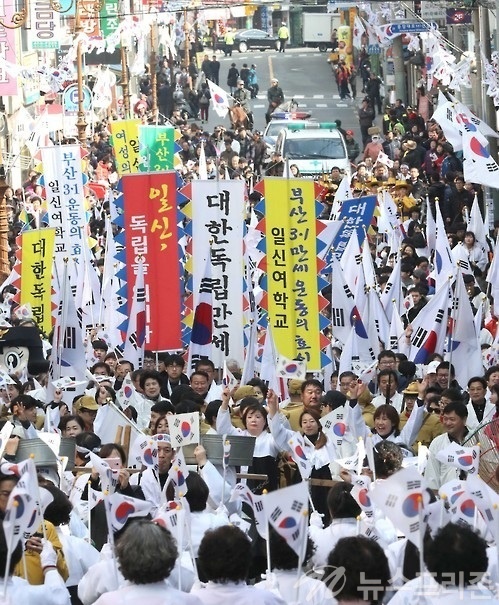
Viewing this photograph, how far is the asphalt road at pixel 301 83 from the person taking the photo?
172ft

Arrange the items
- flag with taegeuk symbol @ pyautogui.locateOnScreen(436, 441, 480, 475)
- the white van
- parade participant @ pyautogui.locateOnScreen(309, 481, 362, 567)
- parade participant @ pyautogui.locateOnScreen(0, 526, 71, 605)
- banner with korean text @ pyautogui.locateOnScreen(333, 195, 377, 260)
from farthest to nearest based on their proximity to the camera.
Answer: the white van, banner with korean text @ pyautogui.locateOnScreen(333, 195, 377, 260), flag with taegeuk symbol @ pyautogui.locateOnScreen(436, 441, 480, 475), parade participant @ pyautogui.locateOnScreen(309, 481, 362, 567), parade participant @ pyautogui.locateOnScreen(0, 526, 71, 605)

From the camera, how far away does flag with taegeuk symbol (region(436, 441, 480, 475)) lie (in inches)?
416

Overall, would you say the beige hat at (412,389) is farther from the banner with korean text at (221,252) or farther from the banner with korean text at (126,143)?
the banner with korean text at (126,143)

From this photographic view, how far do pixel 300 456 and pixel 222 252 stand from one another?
18.9ft

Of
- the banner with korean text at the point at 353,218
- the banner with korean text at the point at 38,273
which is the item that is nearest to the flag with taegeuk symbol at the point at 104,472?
the banner with korean text at the point at 38,273

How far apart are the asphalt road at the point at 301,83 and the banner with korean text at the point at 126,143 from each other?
21590 mm

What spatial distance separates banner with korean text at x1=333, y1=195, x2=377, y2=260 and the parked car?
51014 mm

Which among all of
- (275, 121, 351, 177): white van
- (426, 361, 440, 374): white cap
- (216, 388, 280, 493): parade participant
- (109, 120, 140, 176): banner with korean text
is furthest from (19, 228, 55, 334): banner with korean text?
(275, 121, 351, 177): white van

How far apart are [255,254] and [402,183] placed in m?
8.26

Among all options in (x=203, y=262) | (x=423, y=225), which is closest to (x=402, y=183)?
(x=423, y=225)

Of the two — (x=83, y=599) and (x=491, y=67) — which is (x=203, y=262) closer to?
(x=83, y=599)

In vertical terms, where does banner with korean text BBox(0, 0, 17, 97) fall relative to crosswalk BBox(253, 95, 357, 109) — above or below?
above

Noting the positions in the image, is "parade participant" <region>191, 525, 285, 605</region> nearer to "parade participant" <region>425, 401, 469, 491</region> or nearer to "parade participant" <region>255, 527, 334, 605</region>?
"parade participant" <region>255, 527, 334, 605</region>

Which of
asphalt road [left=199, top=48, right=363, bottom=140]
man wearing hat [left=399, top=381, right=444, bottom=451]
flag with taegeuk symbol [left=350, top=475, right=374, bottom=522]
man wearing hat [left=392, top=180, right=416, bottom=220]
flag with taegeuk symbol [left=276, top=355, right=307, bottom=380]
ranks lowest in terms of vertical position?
asphalt road [left=199, top=48, right=363, bottom=140]
